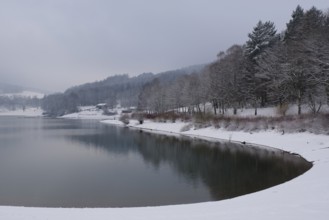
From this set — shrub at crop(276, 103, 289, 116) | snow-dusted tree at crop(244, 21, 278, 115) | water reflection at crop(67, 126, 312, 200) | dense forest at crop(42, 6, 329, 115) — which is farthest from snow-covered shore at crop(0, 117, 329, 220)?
snow-dusted tree at crop(244, 21, 278, 115)

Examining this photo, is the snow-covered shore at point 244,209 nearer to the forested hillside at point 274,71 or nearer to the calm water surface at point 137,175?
the calm water surface at point 137,175

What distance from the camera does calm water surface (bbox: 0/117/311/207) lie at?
15617mm

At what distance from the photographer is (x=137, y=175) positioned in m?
21.0

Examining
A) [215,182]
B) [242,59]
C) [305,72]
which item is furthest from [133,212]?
[242,59]

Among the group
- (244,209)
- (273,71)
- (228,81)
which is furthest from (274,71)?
(244,209)

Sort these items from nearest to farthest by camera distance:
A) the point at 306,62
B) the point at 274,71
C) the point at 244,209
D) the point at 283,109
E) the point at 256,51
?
the point at 244,209, the point at 306,62, the point at 283,109, the point at 274,71, the point at 256,51

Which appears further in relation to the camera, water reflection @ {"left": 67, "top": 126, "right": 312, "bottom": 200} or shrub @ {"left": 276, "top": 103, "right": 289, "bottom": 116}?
shrub @ {"left": 276, "top": 103, "right": 289, "bottom": 116}

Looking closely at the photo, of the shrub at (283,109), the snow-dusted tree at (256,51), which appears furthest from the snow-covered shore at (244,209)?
the snow-dusted tree at (256,51)

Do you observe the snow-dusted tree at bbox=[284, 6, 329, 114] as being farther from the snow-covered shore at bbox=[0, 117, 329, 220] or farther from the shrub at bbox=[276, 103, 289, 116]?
the snow-covered shore at bbox=[0, 117, 329, 220]

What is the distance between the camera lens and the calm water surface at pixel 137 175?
15.6m

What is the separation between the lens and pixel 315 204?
10.2 metres

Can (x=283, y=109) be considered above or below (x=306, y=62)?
below

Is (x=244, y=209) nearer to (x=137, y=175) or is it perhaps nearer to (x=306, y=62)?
(x=137, y=175)

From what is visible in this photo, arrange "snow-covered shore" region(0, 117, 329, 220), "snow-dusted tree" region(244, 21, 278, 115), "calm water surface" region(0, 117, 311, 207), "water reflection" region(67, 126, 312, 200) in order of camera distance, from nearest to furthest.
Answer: "snow-covered shore" region(0, 117, 329, 220), "calm water surface" region(0, 117, 311, 207), "water reflection" region(67, 126, 312, 200), "snow-dusted tree" region(244, 21, 278, 115)
